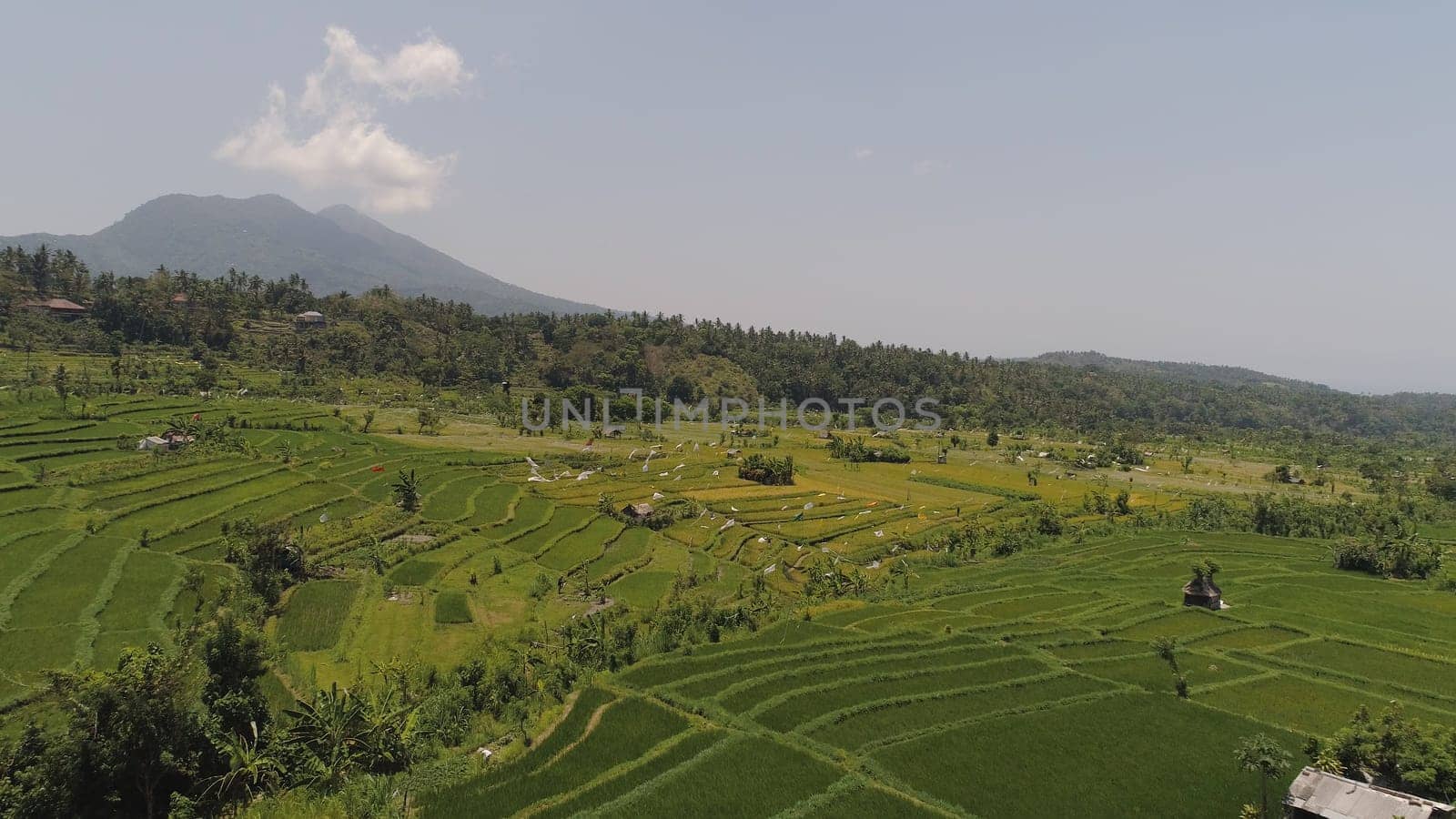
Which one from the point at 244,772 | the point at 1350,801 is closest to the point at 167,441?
the point at 244,772

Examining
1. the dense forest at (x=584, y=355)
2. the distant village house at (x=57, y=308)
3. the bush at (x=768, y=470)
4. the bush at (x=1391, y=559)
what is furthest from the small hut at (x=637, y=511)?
the distant village house at (x=57, y=308)

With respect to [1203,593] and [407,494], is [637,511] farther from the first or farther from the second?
[1203,593]

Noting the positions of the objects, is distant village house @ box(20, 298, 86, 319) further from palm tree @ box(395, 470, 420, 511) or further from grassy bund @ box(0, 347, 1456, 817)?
palm tree @ box(395, 470, 420, 511)

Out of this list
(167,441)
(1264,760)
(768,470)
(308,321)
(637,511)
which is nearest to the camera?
(1264,760)

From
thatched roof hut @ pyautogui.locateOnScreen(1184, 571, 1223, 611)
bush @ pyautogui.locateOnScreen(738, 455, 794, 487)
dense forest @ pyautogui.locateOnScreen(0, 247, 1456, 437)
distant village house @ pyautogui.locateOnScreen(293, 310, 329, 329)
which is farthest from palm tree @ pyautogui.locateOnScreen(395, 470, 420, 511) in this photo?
distant village house @ pyautogui.locateOnScreen(293, 310, 329, 329)

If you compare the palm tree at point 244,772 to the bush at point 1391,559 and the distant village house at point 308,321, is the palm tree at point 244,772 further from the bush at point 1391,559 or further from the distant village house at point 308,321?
the distant village house at point 308,321
